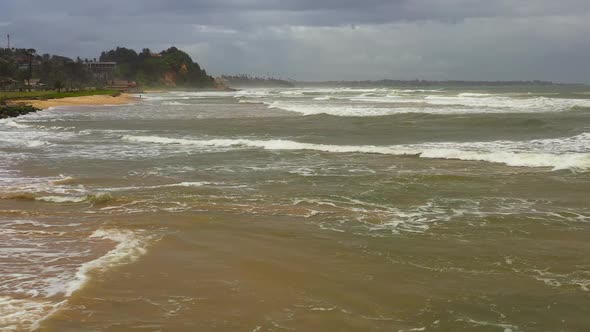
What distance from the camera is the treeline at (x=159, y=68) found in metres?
161

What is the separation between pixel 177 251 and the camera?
791 centimetres

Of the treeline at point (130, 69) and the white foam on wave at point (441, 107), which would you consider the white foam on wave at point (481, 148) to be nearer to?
the white foam on wave at point (441, 107)

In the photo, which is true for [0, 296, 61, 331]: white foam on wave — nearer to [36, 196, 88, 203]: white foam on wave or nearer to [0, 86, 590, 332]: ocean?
[0, 86, 590, 332]: ocean

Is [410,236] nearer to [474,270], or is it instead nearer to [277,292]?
[474,270]

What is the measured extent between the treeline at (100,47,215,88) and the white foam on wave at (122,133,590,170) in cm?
14004

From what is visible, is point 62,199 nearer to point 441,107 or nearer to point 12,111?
point 12,111

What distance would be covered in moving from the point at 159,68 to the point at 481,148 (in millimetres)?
154360

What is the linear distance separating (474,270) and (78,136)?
22.0 m

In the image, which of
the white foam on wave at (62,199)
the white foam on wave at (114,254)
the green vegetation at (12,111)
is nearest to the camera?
the white foam on wave at (114,254)

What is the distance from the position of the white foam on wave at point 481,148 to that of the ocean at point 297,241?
5.4 inches

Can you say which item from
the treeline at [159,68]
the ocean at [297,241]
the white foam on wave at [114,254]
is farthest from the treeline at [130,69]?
the white foam on wave at [114,254]

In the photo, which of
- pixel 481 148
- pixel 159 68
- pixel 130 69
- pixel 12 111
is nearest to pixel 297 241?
pixel 481 148

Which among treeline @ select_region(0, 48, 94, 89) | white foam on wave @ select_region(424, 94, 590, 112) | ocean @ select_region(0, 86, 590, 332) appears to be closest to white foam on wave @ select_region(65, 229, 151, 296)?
ocean @ select_region(0, 86, 590, 332)

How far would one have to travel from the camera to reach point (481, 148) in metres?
19.3
